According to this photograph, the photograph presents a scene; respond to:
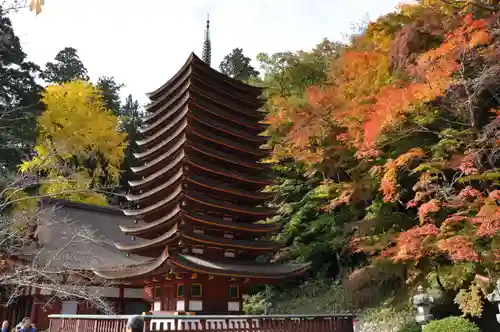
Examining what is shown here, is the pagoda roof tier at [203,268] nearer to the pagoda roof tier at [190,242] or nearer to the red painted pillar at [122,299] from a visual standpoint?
the pagoda roof tier at [190,242]

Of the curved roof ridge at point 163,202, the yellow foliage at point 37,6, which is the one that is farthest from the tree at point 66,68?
the yellow foliage at point 37,6

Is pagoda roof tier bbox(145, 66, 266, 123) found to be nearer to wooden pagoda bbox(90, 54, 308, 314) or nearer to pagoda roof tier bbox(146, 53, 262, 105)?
wooden pagoda bbox(90, 54, 308, 314)

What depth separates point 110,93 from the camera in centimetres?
3809

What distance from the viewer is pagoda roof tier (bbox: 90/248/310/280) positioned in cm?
1373

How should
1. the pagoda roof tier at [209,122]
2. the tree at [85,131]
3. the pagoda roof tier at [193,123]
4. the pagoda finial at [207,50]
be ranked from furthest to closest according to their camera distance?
1. the tree at [85,131]
2. the pagoda finial at [207,50]
3. the pagoda roof tier at [209,122]
4. the pagoda roof tier at [193,123]

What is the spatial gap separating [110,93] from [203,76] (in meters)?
21.9

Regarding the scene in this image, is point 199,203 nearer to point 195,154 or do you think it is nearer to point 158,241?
point 158,241

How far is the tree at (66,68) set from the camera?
37963 millimetres

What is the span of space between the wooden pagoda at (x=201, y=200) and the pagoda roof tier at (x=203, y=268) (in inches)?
1.4

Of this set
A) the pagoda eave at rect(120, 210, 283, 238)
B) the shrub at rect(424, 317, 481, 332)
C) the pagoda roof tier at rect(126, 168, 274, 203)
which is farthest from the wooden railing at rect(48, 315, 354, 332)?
the pagoda roof tier at rect(126, 168, 274, 203)

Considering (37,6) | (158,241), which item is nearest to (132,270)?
(158,241)

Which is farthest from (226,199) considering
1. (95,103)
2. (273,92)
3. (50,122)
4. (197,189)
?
(95,103)

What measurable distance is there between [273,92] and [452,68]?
53.6 ft

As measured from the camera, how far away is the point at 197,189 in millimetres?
16812
